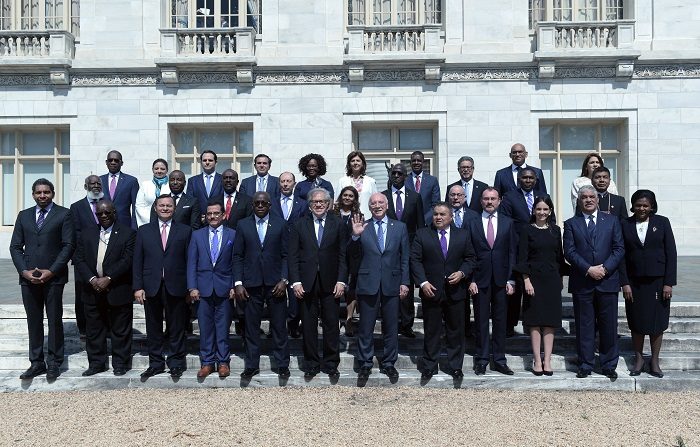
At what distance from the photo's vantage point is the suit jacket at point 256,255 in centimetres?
747

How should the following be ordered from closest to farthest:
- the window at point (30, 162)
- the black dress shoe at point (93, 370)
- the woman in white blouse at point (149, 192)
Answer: the black dress shoe at point (93, 370) < the woman in white blouse at point (149, 192) < the window at point (30, 162)

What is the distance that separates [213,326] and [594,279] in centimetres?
433

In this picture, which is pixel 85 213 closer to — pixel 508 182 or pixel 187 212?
pixel 187 212

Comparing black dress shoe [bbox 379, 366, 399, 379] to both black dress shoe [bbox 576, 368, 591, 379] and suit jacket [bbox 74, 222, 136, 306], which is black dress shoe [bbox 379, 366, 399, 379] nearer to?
black dress shoe [bbox 576, 368, 591, 379]

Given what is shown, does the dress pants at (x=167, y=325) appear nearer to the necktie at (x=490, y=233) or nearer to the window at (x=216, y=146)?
the necktie at (x=490, y=233)

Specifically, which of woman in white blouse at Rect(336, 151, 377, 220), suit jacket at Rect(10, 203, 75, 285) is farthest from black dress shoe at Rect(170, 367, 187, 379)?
woman in white blouse at Rect(336, 151, 377, 220)

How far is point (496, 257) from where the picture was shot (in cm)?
759

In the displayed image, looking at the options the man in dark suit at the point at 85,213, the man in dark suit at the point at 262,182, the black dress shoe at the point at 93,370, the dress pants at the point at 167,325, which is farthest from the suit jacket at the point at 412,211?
the black dress shoe at the point at 93,370

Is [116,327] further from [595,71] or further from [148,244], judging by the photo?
[595,71]

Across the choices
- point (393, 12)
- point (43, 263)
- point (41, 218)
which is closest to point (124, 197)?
point (41, 218)

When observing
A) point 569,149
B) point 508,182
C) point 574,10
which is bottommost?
point 508,182

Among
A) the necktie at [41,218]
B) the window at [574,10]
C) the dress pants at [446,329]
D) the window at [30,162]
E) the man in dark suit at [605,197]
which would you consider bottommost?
the dress pants at [446,329]

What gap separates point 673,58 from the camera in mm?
15445

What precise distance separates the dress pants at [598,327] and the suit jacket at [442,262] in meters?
1.33
